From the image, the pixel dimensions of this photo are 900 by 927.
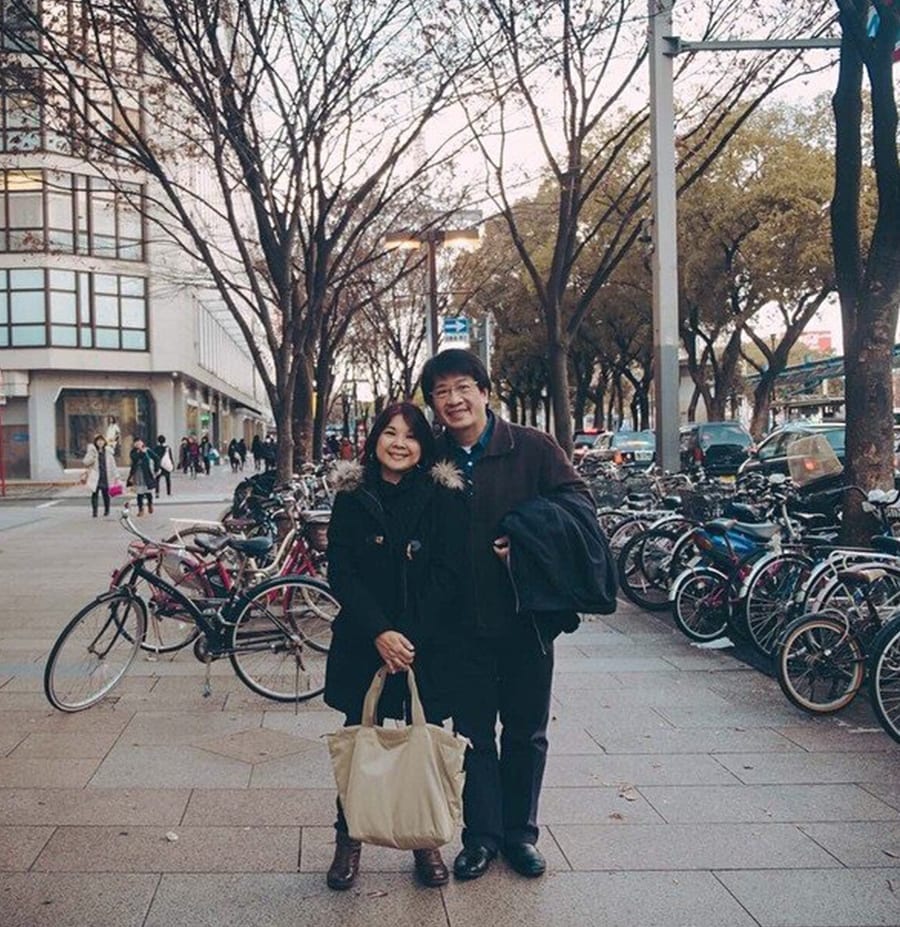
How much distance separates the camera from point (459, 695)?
352 cm

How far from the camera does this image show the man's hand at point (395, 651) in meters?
3.27

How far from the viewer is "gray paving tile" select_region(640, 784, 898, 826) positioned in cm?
421

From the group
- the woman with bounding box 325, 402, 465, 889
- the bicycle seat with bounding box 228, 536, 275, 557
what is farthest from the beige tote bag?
the bicycle seat with bounding box 228, 536, 275, 557

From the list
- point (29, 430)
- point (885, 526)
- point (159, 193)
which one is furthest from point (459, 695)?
point (29, 430)

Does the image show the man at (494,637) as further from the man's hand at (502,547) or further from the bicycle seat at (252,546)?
the bicycle seat at (252,546)

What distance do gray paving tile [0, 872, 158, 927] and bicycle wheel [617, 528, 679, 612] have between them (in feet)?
20.6

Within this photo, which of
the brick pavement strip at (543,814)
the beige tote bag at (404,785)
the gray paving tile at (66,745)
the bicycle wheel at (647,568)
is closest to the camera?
the beige tote bag at (404,785)

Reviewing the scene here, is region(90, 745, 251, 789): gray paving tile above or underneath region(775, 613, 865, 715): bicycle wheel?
underneath

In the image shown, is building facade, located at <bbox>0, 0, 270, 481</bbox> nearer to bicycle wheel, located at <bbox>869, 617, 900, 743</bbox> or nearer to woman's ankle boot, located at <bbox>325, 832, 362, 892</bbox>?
bicycle wheel, located at <bbox>869, 617, 900, 743</bbox>

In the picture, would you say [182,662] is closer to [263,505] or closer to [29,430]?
[263,505]

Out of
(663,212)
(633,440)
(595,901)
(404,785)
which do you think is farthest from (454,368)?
(633,440)

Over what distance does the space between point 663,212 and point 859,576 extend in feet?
20.3

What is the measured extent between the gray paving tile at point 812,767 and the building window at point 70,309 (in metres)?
35.7

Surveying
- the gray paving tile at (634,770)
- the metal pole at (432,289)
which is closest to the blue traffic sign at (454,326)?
the metal pole at (432,289)
